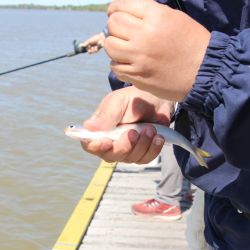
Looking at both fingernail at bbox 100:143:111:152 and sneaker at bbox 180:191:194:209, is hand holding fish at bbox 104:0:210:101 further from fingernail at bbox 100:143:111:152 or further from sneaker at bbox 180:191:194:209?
sneaker at bbox 180:191:194:209

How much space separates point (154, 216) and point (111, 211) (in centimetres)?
41

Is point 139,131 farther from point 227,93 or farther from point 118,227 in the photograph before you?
point 118,227

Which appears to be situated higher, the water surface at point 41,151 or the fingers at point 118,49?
the fingers at point 118,49

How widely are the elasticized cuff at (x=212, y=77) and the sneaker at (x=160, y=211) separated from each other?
11.8ft

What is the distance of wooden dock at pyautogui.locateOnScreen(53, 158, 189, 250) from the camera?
4.26 metres

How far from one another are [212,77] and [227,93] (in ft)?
0.20

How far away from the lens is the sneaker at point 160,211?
479 cm

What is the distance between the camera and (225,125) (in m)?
1.21

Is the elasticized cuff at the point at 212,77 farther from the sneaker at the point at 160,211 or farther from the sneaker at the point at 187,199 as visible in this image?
the sneaker at the point at 187,199

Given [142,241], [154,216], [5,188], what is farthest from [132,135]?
[5,188]

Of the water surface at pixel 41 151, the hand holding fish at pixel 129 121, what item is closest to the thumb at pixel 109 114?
the hand holding fish at pixel 129 121

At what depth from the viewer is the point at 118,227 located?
4.64 m

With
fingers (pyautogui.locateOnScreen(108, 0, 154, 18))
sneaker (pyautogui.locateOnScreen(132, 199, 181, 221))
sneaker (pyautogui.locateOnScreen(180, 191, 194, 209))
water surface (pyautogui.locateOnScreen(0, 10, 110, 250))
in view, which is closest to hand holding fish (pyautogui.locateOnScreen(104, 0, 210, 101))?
fingers (pyautogui.locateOnScreen(108, 0, 154, 18))

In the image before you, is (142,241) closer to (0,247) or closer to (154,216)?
(154,216)
